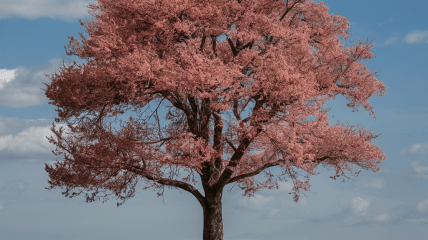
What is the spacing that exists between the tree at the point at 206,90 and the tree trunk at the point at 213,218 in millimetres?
36

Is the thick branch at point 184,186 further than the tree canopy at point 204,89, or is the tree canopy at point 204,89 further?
the thick branch at point 184,186

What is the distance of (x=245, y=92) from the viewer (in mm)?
12078

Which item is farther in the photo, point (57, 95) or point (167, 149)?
point (57, 95)

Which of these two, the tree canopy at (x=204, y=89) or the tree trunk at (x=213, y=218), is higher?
the tree canopy at (x=204, y=89)

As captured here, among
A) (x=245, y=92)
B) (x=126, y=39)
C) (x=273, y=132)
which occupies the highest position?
(x=126, y=39)

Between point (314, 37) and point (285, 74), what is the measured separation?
4.83 meters

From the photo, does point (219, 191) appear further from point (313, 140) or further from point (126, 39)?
point (126, 39)

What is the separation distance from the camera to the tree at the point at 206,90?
11.7m

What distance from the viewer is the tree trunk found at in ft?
45.6

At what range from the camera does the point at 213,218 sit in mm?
14070

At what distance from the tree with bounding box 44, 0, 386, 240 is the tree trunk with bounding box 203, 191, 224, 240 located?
0.04m

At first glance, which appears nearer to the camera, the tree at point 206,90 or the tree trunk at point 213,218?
the tree at point 206,90

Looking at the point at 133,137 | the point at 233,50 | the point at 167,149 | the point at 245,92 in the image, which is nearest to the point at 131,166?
the point at 133,137

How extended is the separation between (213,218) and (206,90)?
4.99m
